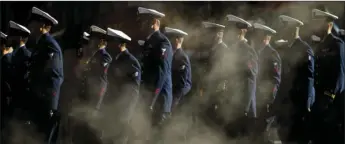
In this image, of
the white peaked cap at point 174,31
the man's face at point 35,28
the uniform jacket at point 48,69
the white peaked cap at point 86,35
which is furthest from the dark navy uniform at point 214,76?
the man's face at point 35,28

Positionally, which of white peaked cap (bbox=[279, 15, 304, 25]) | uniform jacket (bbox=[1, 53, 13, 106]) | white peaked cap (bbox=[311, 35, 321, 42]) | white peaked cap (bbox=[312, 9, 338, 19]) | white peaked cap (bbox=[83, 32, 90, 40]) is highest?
white peaked cap (bbox=[312, 9, 338, 19])

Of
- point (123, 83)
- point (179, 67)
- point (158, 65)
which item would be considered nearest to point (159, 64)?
point (158, 65)

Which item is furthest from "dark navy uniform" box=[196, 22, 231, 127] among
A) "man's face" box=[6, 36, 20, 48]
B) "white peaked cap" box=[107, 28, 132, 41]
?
"man's face" box=[6, 36, 20, 48]

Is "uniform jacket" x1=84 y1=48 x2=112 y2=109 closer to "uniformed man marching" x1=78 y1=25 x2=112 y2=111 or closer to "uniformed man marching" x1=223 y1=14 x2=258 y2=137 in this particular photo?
"uniformed man marching" x1=78 y1=25 x2=112 y2=111

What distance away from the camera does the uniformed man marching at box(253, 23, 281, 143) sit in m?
2.76

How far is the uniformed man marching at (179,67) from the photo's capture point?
2715 millimetres

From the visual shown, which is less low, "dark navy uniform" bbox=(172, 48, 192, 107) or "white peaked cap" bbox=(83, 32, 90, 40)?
"white peaked cap" bbox=(83, 32, 90, 40)

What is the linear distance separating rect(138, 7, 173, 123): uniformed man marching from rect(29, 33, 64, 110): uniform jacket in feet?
1.56

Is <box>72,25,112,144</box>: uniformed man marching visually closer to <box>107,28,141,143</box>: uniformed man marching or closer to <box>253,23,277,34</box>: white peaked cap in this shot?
<box>107,28,141,143</box>: uniformed man marching

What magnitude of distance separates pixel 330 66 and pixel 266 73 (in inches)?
14.1

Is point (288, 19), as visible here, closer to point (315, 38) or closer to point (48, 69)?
point (315, 38)

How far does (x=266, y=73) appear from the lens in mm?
2771

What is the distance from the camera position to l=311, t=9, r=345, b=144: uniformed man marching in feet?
9.02

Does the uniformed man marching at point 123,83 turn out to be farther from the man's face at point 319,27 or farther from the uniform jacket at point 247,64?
the man's face at point 319,27
